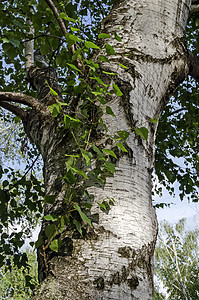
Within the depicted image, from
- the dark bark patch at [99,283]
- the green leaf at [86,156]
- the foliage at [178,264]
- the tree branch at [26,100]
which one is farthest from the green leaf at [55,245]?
the foliage at [178,264]

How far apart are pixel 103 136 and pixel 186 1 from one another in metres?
1.26

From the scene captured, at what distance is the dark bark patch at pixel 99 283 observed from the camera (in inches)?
37.3

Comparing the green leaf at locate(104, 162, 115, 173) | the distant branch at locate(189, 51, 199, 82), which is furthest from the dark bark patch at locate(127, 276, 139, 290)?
the distant branch at locate(189, 51, 199, 82)

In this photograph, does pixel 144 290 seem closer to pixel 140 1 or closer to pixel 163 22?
pixel 163 22

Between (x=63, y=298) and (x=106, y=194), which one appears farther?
(x=106, y=194)

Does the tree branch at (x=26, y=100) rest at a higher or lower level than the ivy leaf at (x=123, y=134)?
higher

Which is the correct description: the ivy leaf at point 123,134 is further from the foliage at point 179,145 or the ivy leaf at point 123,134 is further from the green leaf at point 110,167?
the foliage at point 179,145

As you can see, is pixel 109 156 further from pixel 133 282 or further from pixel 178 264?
pixel 178 264

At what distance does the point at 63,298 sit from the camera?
922 mm

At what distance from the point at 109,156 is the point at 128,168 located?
94 millimetres

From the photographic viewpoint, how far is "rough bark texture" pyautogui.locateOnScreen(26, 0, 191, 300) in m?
0.98

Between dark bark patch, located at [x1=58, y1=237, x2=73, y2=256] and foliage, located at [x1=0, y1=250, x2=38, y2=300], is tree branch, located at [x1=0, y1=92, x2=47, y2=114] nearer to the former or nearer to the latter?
dark bark patch, located at [x1=58, y1=237, x2=73, y2=256]

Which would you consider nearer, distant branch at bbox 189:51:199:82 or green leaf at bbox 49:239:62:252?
green leaf at bbox 49:239:62:252

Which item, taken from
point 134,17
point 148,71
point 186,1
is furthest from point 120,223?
point 186,1
